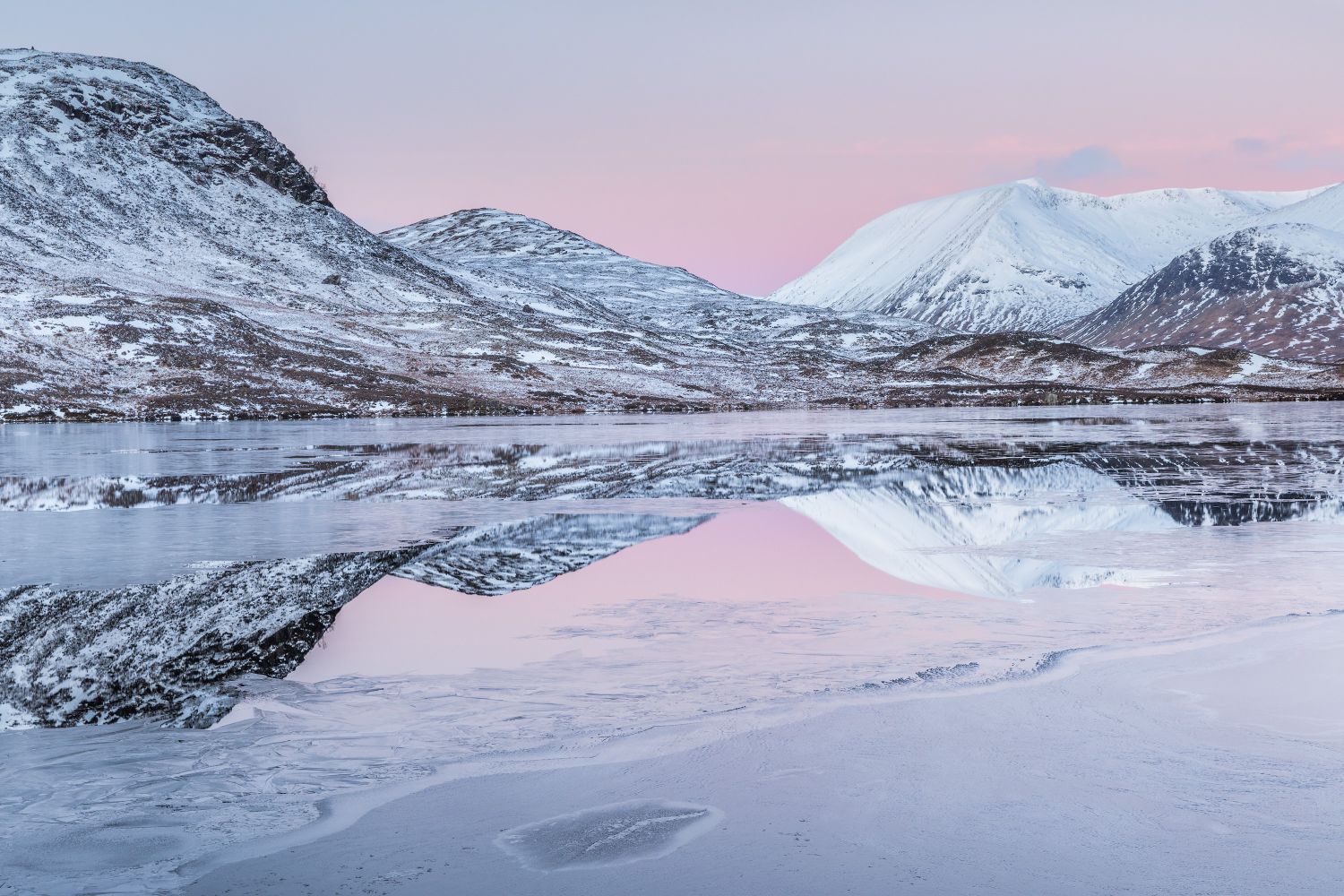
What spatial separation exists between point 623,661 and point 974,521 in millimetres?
13440

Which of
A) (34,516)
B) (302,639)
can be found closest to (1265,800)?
(302,639)

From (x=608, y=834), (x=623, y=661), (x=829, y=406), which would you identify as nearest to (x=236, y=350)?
(x=829, y=406)

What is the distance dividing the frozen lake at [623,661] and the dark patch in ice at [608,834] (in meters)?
0.03

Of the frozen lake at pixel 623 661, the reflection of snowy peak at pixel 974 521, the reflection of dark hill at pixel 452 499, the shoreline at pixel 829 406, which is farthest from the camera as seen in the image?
the shoreline at pixel 829 406

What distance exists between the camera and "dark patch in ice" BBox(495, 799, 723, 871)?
7.82 m

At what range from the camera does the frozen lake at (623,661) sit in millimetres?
8281

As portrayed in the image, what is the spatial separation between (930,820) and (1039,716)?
9.48 ft

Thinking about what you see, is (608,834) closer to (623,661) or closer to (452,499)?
(623,661)

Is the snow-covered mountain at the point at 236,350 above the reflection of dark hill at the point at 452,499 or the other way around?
above

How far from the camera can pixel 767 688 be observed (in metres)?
11.9

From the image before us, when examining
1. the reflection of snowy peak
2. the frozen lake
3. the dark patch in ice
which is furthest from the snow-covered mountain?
the dark patch in ice

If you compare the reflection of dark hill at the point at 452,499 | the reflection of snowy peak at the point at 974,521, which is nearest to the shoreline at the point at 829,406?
the reflection of dark hill at the point at 452,499

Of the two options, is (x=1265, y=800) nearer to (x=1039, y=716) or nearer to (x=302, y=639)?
(x=1039, y=716)

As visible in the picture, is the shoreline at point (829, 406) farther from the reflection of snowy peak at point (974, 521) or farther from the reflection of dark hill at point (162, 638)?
the reflection of dark hill at point (162, 638)
